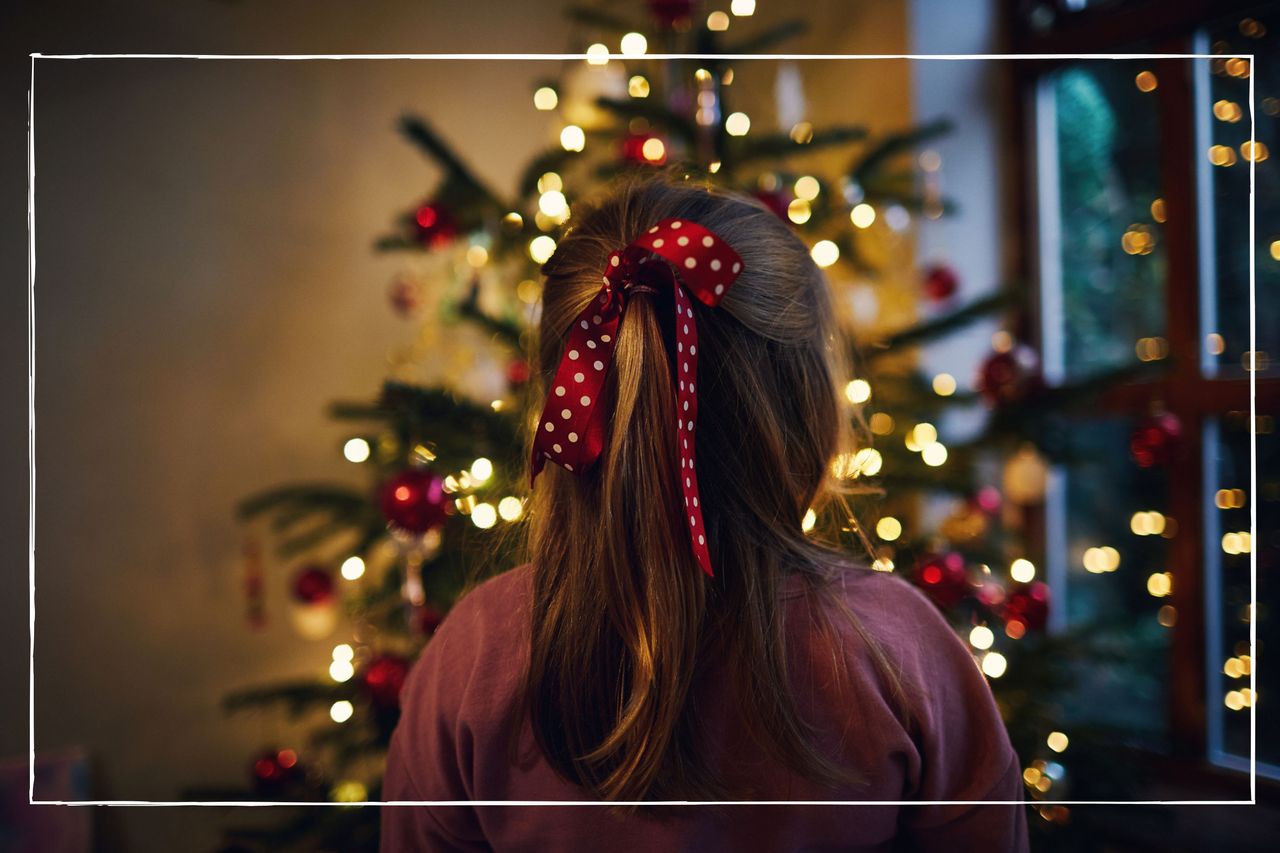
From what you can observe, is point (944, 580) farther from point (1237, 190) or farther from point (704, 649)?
point (1237, 190)

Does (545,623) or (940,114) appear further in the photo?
(940,114)

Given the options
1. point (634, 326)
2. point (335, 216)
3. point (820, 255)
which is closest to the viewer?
point (634, 326)

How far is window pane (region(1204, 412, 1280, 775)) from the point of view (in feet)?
3.53

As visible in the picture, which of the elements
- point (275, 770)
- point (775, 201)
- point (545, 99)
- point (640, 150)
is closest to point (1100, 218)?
point (775, 201)

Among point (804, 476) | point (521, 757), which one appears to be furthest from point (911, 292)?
point (521, 757)

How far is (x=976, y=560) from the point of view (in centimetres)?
116

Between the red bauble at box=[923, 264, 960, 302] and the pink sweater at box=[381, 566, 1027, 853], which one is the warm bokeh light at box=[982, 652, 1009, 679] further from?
the red bauble at box=[923, 264, 960, 302]

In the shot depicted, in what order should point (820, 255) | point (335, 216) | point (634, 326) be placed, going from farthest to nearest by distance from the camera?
1. point (335, 216)
2. point (820, 255)
3. point (634, 326)

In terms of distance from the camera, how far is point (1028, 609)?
37.9 inches

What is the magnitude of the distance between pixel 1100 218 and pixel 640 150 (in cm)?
85

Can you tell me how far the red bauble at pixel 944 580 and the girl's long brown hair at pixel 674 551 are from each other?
1.03ft

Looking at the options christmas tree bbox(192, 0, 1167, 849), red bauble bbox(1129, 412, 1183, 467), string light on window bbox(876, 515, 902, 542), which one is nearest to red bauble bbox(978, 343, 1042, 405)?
christmas tree bbox(192, 0, 1167, 849)

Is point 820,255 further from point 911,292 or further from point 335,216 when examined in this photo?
point 335,216

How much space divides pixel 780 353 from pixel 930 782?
36cm
